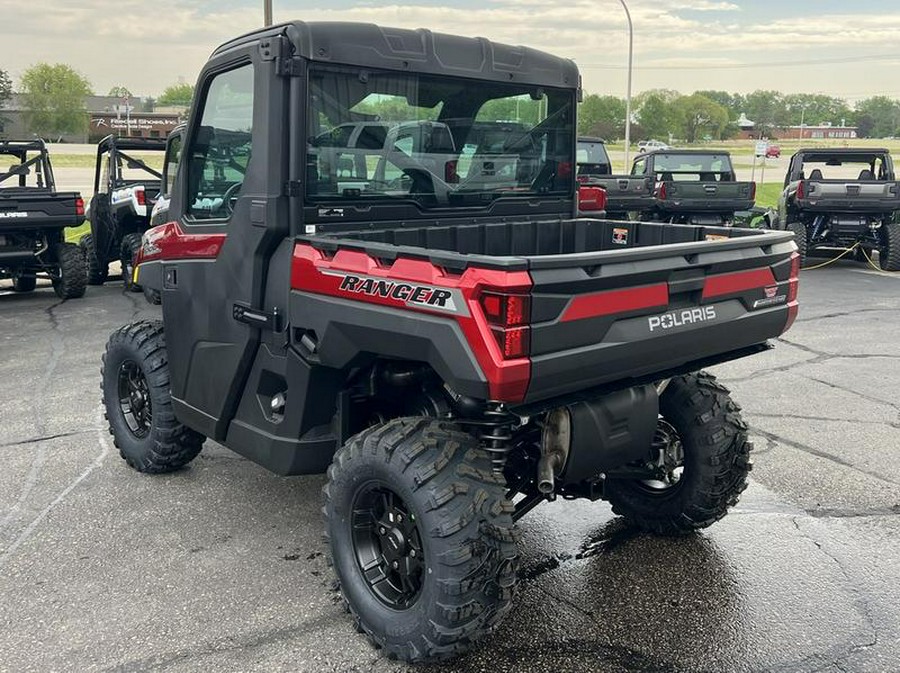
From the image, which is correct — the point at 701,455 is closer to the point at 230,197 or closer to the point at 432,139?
the point at 432,139

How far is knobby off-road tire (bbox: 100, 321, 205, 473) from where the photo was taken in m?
4.59

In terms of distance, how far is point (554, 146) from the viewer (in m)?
4.38

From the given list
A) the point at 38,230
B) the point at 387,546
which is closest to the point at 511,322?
the point at 387,546

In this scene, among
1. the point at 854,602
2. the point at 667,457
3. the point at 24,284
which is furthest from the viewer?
the point at 24,284

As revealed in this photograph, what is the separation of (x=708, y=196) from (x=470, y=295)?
44.2ft

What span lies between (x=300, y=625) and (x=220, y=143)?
213 cm

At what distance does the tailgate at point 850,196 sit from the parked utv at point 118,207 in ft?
33.2

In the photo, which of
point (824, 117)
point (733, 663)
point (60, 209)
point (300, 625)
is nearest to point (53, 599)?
point (300, 625)

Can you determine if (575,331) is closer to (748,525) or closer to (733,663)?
(733,663)

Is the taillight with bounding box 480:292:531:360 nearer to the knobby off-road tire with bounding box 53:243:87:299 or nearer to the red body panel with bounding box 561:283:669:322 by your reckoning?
the red body panel with bounding box 561:283:669:322

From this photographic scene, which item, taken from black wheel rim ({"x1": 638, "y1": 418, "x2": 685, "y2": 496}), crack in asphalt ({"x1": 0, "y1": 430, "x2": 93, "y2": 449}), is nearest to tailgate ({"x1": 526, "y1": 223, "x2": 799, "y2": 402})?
black wheel rim ({"x1": 638, "y1": 418, "x2": 685, "y2": 496})

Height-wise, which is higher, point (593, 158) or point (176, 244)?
point (593, 158)

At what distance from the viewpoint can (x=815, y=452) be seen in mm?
5305

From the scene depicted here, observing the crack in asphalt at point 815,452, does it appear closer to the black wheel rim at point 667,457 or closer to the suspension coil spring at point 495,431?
the black wheel rim at point 667,457
